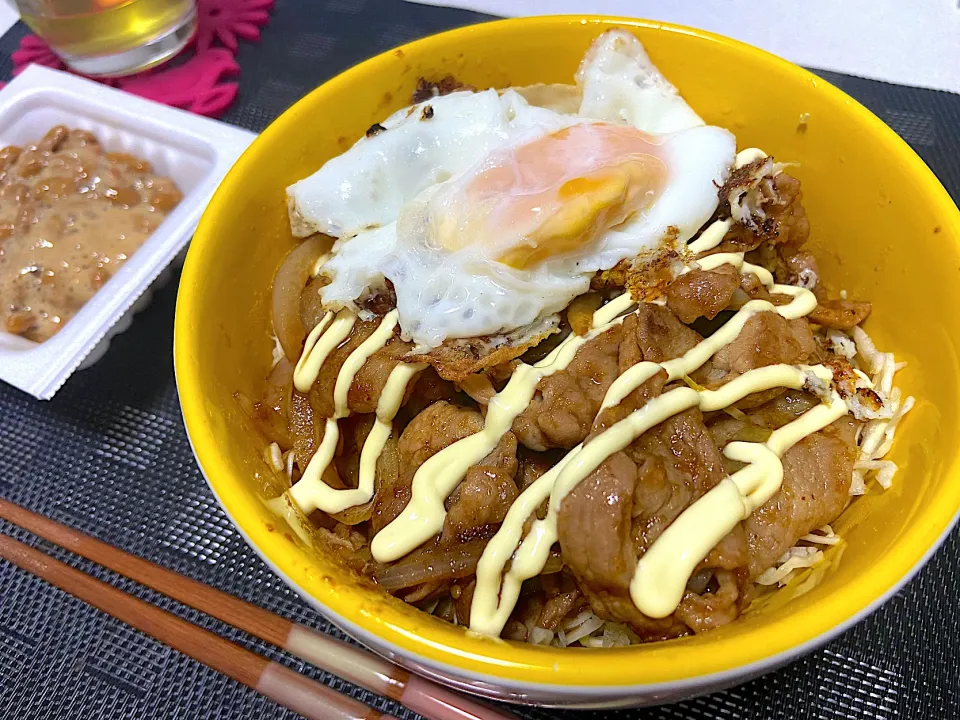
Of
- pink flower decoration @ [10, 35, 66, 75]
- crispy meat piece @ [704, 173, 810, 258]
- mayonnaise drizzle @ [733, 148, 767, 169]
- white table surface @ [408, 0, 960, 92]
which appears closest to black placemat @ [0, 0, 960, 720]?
white table surface @ [408, 0, 960, 92]

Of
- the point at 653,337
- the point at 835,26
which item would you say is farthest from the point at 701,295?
the point at 835,26

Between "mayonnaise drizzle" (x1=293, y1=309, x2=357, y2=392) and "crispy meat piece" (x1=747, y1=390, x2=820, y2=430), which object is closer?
"crispy meat piece" (x1=747, y1=390, x2=820, y2=430)

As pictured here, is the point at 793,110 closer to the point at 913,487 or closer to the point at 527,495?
the point at 913,487

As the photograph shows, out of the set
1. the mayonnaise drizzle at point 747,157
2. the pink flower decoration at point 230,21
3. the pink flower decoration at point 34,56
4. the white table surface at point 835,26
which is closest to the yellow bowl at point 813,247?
the mayonnaise drizzle at point 747,157

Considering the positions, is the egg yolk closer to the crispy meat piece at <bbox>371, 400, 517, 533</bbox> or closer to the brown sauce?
the crispy meat piece at <bbox>371, 400, 517, 533</bbox>

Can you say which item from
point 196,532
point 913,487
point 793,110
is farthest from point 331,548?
point 793,110

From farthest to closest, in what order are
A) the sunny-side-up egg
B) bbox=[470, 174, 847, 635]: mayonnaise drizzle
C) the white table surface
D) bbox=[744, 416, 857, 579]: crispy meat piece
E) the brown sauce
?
the white table surface → the brown sauce → the sunny-side-up egg → bbox=[744, 416, 857, 579]: crispy meat piece → bbox=[470, 174, 847, 635]: mayonnaise drizzle
